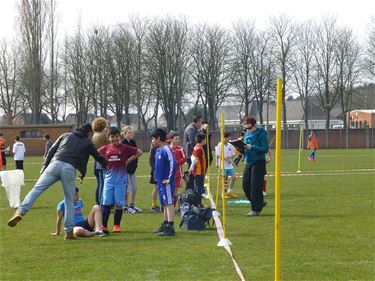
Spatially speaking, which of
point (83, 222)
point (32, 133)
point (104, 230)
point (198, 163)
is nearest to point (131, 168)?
point (198, 163)

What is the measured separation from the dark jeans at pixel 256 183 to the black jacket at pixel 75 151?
3.72 meters

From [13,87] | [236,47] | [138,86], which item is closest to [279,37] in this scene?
[236,47]

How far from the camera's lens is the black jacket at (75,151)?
10.4 m

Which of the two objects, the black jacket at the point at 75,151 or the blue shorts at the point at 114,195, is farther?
the blue shorts at the point at 114,195

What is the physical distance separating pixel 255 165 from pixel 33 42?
59.1 meters

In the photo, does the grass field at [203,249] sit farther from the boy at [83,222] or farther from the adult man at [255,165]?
the adult man at [255,165]

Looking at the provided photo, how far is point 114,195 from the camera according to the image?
441 inches

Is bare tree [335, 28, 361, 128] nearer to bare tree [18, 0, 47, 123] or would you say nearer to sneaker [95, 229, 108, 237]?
bare tree [18, 0, 47, 123]

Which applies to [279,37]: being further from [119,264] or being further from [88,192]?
[119,264]

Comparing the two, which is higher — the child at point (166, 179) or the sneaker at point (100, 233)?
the child at point (166, 179)

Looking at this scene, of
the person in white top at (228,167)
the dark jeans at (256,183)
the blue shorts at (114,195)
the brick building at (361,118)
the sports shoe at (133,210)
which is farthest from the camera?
the brick building at (361,118)

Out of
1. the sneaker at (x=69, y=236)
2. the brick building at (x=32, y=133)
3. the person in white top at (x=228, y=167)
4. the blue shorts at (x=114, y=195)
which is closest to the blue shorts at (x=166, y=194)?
the blue shorts at (x=114, y=195)

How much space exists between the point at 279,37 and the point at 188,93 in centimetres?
1142

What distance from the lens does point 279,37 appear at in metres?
75.6
